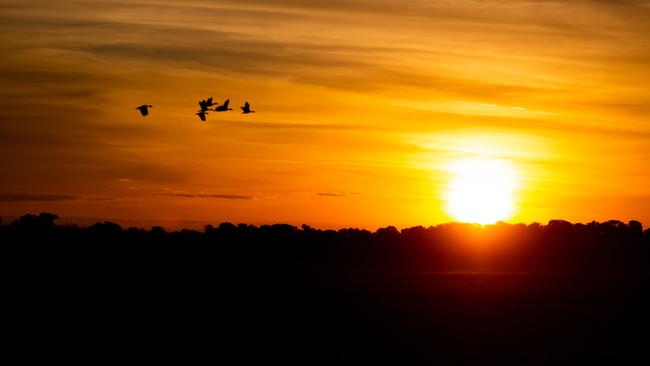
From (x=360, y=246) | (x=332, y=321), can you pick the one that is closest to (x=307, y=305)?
(x=332, y=321)

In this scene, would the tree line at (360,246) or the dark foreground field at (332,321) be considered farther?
the tree line at (360,246)

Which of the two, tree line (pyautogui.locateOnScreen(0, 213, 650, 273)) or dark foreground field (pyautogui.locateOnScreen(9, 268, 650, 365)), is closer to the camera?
dark foreground field (pyautogui.locateOnScreen(9, 268, 650, 365))

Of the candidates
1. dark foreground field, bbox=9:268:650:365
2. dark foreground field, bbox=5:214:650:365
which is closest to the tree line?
dark foreground field, bbox=5:214:650:365

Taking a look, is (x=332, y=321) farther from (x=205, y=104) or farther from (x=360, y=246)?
(x=360, y=246)

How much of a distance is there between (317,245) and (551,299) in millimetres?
36065

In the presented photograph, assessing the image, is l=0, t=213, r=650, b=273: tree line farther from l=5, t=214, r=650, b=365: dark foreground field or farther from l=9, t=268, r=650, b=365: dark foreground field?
l=9, t=268, r=650, b=365: dark foreground field

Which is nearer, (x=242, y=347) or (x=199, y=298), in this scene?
(x=242, y=347)

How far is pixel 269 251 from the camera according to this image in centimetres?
6944

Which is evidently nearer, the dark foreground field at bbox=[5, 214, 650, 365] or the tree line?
the dark foreground field at bbox=[5, 214, 650, 365]

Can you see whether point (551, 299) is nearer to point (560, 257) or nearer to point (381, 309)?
point (381, 309)

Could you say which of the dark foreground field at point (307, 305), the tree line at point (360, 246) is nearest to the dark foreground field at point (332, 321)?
the dark foreground field at point (307, 305)

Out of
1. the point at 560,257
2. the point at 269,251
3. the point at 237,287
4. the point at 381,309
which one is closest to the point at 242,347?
the point at 381,309

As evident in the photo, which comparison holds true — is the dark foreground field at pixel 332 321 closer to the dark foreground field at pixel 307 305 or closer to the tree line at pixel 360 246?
the dark foreground field at pixel 307 305

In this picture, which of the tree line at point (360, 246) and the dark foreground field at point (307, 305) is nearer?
the dark foreground field at point (307, 305)
